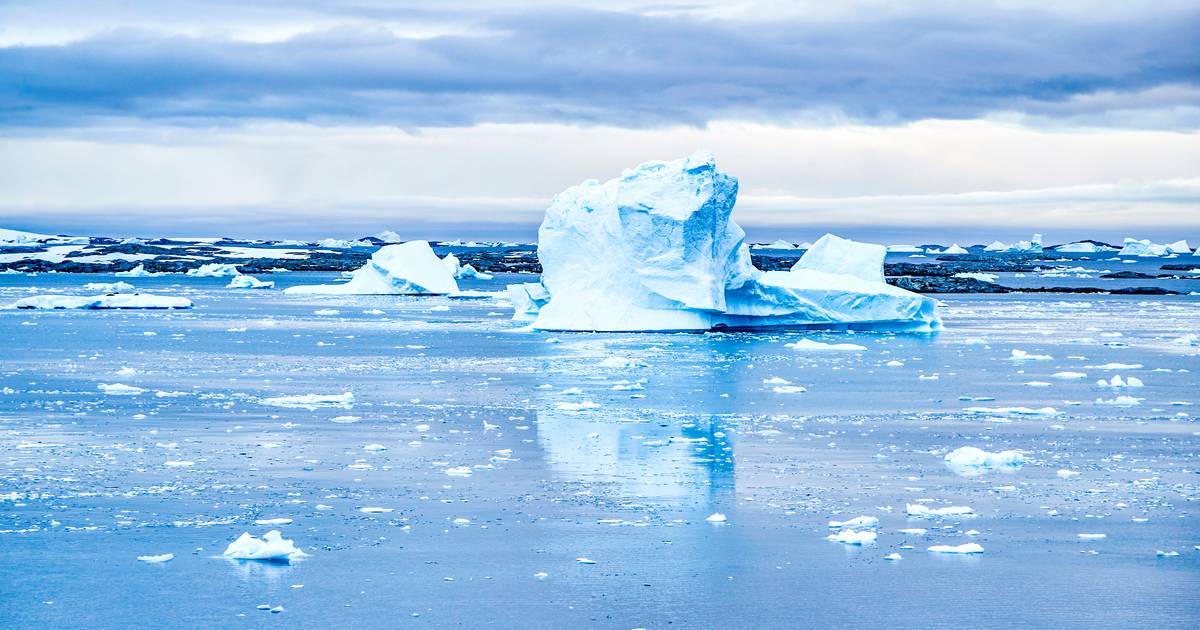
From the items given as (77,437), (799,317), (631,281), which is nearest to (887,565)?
(77,437)

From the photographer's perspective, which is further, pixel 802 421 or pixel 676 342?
pixel 676 342

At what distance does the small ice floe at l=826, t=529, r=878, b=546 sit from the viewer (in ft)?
26.4

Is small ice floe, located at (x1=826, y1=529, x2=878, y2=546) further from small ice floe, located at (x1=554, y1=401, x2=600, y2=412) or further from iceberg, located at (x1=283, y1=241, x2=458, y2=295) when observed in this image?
iceberg, located at (x1=283, y1=241, x2=458, y2=295)

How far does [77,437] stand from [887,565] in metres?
7.55

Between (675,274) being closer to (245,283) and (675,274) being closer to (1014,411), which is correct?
(1014,411)

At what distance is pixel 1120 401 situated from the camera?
15.5 metres

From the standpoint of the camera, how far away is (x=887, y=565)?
24.8 feet

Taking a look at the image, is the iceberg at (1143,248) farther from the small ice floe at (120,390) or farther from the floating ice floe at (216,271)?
the small ice floe at (120,390)

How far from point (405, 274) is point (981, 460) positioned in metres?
35.0

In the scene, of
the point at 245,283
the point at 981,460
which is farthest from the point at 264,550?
the point at 245,283

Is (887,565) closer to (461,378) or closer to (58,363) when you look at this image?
(461,378)

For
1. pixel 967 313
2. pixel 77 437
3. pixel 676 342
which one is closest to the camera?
pixel 77 437

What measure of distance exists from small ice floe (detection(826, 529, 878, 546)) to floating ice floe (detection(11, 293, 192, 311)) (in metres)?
32.5

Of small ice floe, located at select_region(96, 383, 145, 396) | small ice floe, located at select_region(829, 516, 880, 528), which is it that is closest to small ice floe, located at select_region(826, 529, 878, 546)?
small ice floe, located at select_region(829, 516, 880, 528)
